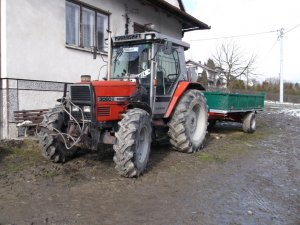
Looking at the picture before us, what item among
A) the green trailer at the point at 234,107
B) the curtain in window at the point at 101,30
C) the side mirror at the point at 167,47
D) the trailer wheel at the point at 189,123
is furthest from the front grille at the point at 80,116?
the curtain in window at the point at 101,30

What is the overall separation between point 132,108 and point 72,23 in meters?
4.72

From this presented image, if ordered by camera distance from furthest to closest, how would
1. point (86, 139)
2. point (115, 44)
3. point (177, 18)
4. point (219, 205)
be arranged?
point (177, 18) < point (115, 44) < point (86, 139) < point (219, 205)

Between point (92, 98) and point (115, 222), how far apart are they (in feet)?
8.40

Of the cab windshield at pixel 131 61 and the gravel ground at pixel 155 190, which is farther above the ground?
the cab windshield at pixel 131 61

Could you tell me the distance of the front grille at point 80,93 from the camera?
6.56 meters

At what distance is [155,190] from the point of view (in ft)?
19.4

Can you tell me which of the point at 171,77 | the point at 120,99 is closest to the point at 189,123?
the point at 171,77

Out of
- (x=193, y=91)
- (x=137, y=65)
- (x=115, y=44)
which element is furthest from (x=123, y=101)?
(x=193, y=91)

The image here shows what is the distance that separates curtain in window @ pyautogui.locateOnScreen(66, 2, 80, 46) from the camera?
10.6m

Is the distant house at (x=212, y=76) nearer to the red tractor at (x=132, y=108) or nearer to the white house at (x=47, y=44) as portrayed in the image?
the red tractor at (x=132, y=108)

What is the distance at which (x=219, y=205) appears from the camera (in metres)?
5.36

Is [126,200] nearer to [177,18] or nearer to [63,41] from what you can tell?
[63,41]

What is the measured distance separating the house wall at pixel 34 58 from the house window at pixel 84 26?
29 centimetres

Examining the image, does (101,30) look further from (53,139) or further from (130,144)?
(130,144)
